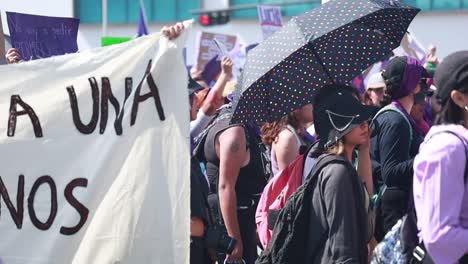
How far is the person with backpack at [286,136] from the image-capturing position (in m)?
5.68

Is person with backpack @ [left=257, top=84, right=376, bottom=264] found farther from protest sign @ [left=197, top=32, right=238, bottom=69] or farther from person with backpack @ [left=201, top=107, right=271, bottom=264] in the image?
protest sign @ [left=197, top=32, right=238, bottom=69]

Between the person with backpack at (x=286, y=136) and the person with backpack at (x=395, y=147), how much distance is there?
0.42 m

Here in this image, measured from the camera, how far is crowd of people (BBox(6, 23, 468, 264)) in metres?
3.54

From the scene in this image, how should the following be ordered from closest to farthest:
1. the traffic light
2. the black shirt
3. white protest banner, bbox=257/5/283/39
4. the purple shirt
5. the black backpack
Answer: the purple shirt < the black backpack < the black shirt < white protest banner, bbox=257/5/283/39 < the traffic light

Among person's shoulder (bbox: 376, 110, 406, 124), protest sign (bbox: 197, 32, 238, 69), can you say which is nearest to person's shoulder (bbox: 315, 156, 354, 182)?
person's shoulder (bbox: 376, 110, 406, 124)

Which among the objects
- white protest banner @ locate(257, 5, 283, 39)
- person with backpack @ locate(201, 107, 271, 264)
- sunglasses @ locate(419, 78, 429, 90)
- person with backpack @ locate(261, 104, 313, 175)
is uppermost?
sunglasses @ locate(419, 78, 429, 90)

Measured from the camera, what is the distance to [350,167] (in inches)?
169

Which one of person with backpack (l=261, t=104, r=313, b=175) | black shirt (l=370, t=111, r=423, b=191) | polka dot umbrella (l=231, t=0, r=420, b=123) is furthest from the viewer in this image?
person with backpack (l=261, t=104, r=313, b=175)

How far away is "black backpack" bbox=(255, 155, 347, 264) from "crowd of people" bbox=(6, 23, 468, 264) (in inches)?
0.5

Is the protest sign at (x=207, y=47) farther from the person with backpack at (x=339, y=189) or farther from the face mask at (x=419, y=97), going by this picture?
the person with backpack at (x=339, y=189)

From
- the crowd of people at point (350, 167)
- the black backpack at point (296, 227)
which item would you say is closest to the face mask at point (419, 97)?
the crowd of people at point (350, 167)

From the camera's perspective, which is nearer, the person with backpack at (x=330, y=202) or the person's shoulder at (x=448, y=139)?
the person's shoulder at (x=448, y=139)

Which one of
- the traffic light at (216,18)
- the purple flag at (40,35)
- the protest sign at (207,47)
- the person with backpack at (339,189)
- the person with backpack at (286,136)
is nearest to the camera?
the person with backpack at (339,189)

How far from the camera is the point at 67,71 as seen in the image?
4578mm
